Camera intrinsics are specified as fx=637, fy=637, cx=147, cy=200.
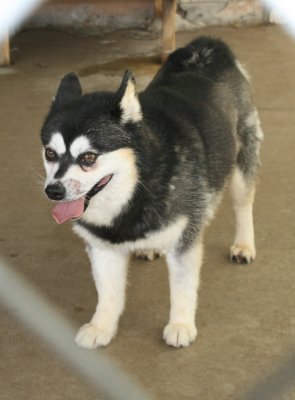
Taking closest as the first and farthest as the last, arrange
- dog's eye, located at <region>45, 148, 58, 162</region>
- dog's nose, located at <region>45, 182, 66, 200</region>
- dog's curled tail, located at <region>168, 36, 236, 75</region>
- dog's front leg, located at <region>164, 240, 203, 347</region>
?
dog's nose, located at <region>45, 182, 66, 200</region>
dog's eye, located at <region>45, 148, 58, 162</region>
dog's front leg, located at <region>164, 240, 203, 347</region>
dog's curled tail, located at <region>168, 36, 236, 75</region>

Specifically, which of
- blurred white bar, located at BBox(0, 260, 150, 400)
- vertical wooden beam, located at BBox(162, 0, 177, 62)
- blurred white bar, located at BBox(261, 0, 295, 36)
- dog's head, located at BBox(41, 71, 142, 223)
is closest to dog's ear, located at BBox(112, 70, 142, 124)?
dog's head, located at BBox(41, 71, 142, 223)

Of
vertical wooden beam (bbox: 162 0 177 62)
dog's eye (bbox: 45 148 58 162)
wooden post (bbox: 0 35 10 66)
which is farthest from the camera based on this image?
wooden post (bbox: 0 35 10 66)

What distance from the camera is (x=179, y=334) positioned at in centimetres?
243

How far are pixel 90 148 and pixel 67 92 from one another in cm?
38

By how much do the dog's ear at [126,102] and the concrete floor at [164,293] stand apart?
0.90 m

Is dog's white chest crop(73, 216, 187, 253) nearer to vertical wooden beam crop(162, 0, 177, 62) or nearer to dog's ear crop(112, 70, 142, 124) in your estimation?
dog's ear crop(112, 70, 142, 124)

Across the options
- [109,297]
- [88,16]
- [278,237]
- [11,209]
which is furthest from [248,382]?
[88,16]

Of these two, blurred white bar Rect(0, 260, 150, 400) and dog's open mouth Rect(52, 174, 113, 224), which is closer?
dog's open mouth Rect(52, 174, 113, 224)

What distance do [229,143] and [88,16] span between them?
462 cm

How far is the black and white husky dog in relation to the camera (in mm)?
2096

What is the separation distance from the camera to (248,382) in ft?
7.38

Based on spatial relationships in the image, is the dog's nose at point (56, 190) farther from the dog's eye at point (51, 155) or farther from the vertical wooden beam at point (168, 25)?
the vertical wooden beam at point (168, 25)

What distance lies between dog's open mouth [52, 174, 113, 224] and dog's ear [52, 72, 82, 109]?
34 cm

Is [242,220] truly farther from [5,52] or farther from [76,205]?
[5,52]
